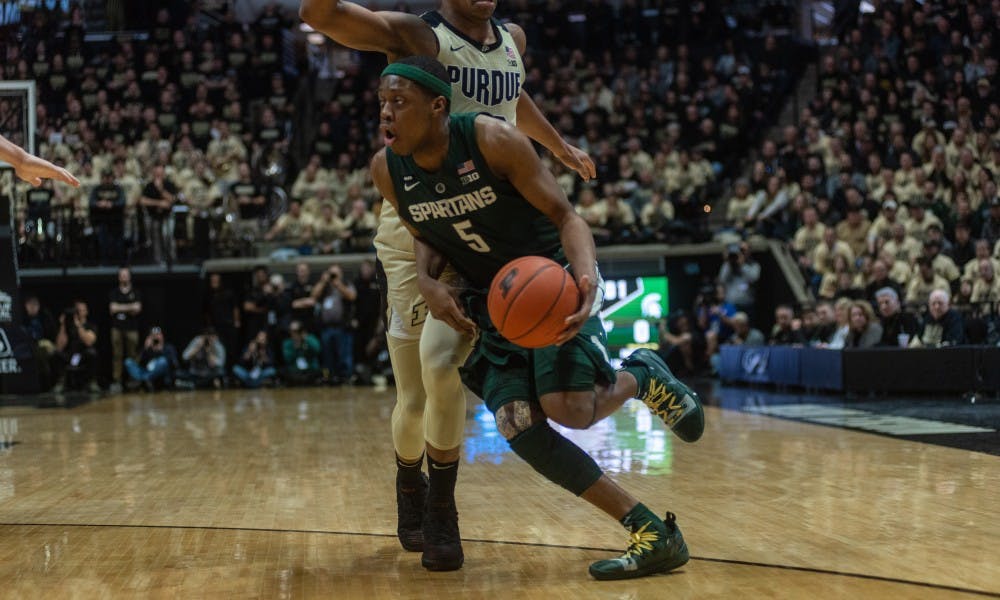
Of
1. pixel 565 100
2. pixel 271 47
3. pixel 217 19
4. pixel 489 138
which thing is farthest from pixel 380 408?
pixel 217 19

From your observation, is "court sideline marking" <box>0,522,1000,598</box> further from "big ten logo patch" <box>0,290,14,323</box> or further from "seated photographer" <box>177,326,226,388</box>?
Answer: "seated photographer" <box>177,326,226,388</box>

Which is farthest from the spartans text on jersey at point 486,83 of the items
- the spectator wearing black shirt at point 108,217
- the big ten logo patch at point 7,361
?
the spectator wearing black shirt at point 108,217

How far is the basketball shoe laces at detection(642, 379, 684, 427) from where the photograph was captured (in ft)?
14.0

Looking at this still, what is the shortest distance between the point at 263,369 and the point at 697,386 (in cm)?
598

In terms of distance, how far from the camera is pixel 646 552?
3.89 meters

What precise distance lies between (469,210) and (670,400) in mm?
977

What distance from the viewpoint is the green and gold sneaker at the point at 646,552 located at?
12.7 feet

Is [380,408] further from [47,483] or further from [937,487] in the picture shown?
[937,487]

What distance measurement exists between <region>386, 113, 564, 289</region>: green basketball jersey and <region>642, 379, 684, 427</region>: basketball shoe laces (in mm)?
568

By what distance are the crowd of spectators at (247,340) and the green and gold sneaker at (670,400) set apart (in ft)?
40.8

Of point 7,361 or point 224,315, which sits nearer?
point 7,361

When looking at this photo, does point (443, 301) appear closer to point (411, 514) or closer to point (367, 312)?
point (411, 514)

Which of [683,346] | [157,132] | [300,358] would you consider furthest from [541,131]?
[157,132]

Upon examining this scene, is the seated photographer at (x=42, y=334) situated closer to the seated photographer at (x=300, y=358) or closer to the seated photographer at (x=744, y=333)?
the seated photographer at (x=300, y=358)
